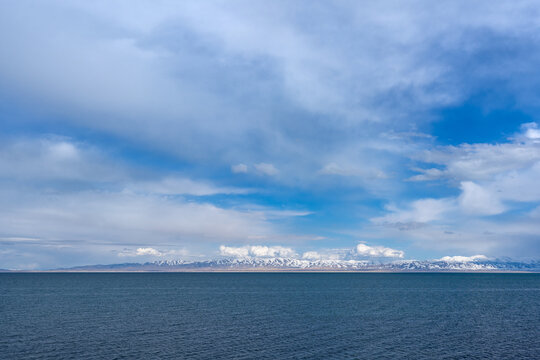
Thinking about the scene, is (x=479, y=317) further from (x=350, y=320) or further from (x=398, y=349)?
(x=398, y=349)

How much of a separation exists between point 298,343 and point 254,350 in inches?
362

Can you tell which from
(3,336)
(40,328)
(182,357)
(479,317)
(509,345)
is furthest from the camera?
(479,317)

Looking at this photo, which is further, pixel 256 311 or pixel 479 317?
pixel 256 311

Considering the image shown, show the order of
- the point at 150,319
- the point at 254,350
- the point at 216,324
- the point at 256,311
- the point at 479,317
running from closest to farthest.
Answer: the point at 254,350 < the point at 216,324 < the point at 150,319 < the point at 479,317 < the point at 256,311

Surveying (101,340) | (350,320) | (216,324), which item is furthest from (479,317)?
(101,340)

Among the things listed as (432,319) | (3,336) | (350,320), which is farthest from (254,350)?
(432,319)

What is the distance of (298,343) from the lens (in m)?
68.6

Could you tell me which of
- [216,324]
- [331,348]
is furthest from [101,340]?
[331,348]

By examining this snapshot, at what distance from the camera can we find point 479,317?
101062 mm

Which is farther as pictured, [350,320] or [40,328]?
[350,320]

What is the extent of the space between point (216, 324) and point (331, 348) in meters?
31.2

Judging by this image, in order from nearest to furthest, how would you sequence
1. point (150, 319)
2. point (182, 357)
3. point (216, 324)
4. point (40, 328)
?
point (182, 357) < point (40, 328) < point (216, 324) < point (150, 319)

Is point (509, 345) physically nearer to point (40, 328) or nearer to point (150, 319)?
point (150, 319)

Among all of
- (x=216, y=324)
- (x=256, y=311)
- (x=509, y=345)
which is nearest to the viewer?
(x=509, y=345)
